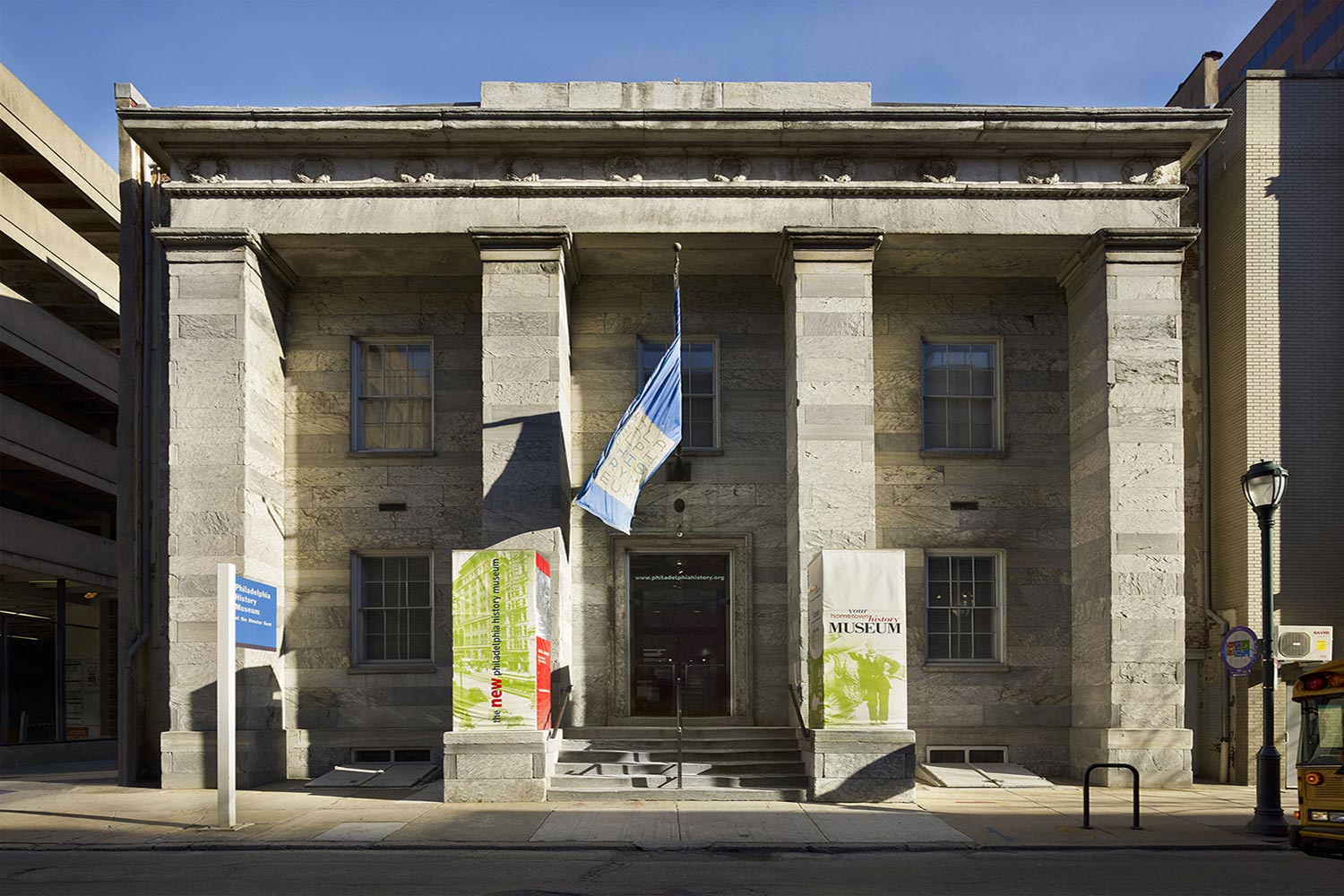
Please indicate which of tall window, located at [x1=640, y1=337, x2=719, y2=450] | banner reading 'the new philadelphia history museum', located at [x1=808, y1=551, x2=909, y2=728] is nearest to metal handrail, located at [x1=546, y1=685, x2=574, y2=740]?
banner reading 'the new philadelphia history museum', located at [x1=808, y1=551, x2=909, y2=728]

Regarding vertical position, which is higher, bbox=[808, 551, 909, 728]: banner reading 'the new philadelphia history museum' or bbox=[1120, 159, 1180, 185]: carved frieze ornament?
bbox=[1120, 159, 1180, 185]: carved frieze ornament

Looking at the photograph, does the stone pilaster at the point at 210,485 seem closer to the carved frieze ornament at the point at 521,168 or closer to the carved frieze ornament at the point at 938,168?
the carved frieze ornament at the point at 521,168

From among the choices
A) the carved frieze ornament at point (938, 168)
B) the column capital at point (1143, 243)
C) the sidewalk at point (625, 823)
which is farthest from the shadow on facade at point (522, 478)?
the column capital at point (1143, 243)

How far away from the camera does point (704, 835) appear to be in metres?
14.2

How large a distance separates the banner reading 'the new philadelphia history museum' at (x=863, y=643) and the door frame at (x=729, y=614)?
12.2 feet

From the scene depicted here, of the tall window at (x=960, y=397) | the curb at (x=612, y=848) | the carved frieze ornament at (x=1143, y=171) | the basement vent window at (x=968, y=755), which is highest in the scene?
the carved frieze ornament at (x=1143, y=171)

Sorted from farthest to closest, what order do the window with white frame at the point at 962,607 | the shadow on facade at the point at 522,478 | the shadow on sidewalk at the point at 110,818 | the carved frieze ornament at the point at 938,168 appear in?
the window with white frame at the point at 962,607 < the carved frieze ornament at the point at 938,168 < the shadow on facade at the point at 522,478 < the shadow on sidewalk at the point at 110,818

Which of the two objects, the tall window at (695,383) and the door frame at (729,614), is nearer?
the door frame at (729,614)

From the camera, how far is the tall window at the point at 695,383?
21516 mm

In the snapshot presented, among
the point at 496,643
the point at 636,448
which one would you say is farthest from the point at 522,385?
the point at 496,643

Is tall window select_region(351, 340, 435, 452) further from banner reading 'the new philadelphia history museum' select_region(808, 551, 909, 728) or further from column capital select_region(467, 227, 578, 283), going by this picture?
banner reading 'the new philadelphia history museum' select_region(808, 551, 909, 728)

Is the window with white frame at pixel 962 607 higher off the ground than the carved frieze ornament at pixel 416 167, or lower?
lower

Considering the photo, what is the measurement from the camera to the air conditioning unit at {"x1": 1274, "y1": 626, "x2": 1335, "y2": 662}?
19.7 meters

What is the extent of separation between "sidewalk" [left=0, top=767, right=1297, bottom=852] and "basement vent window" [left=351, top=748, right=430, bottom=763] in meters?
2.11
